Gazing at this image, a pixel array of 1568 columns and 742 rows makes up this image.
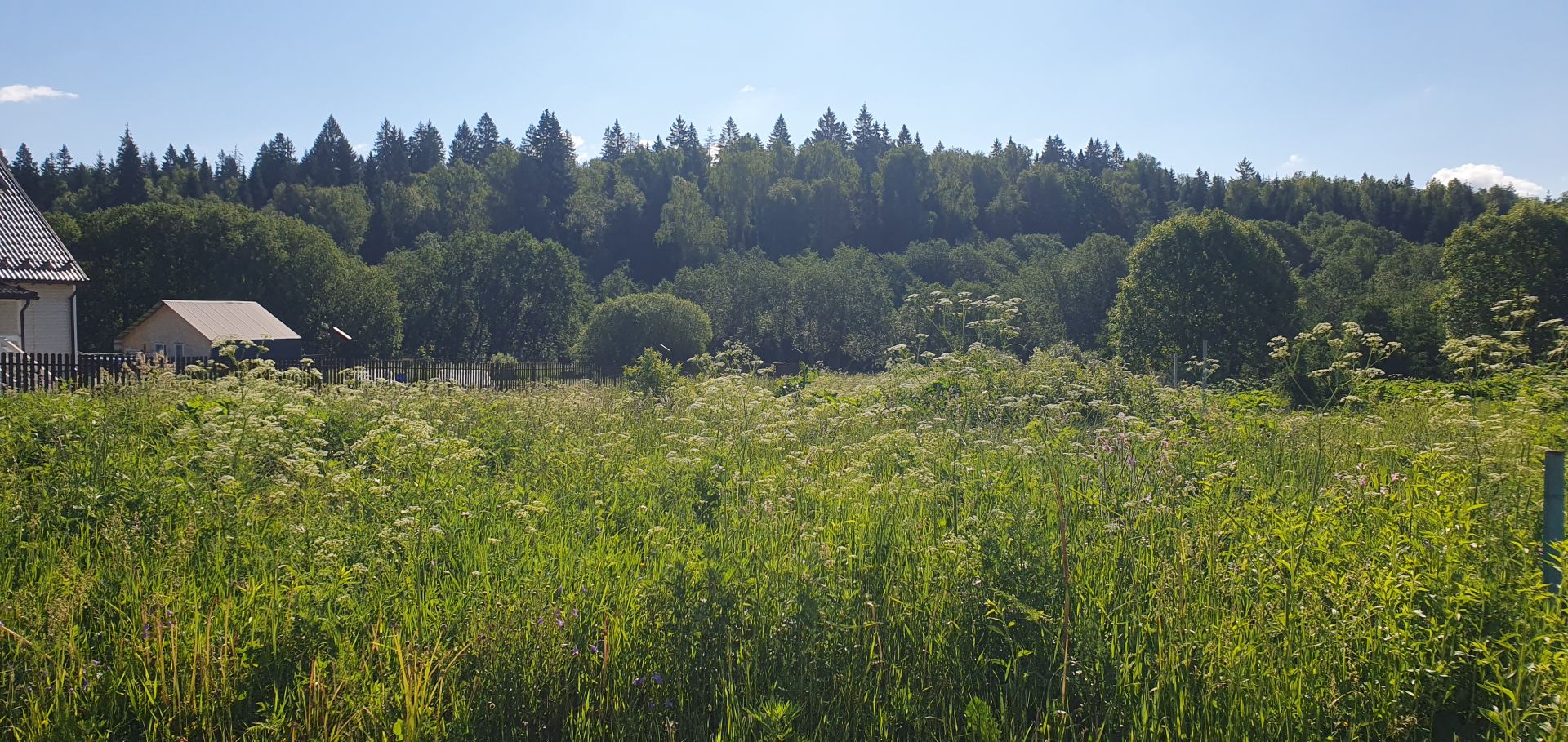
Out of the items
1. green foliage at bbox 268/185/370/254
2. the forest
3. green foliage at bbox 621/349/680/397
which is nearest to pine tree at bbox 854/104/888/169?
the forest

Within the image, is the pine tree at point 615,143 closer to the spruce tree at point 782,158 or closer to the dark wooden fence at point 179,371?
the spruce tree at point 782,158

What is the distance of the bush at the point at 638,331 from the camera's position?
4050 cm

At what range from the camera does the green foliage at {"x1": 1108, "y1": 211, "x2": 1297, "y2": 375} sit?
34.5m

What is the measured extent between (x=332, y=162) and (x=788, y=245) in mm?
52395

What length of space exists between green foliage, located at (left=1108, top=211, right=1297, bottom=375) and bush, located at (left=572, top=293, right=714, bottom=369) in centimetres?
1854

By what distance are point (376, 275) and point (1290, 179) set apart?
89703 mm

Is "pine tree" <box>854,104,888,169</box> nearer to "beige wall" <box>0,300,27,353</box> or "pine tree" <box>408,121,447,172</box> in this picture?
"pine tree" <box>408,121,447,172</box>

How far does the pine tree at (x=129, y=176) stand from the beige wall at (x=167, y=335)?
161 feet

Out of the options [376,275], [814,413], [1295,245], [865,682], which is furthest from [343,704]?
[1295,245]

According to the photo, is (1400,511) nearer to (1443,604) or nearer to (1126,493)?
(1443,604)

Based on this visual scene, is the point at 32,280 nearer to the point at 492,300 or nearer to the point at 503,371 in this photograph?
the point at 503,371

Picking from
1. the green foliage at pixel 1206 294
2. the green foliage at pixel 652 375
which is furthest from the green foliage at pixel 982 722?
the green foliage at pixel 1206 294

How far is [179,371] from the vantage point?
18.8 m

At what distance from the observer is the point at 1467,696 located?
2916mm
